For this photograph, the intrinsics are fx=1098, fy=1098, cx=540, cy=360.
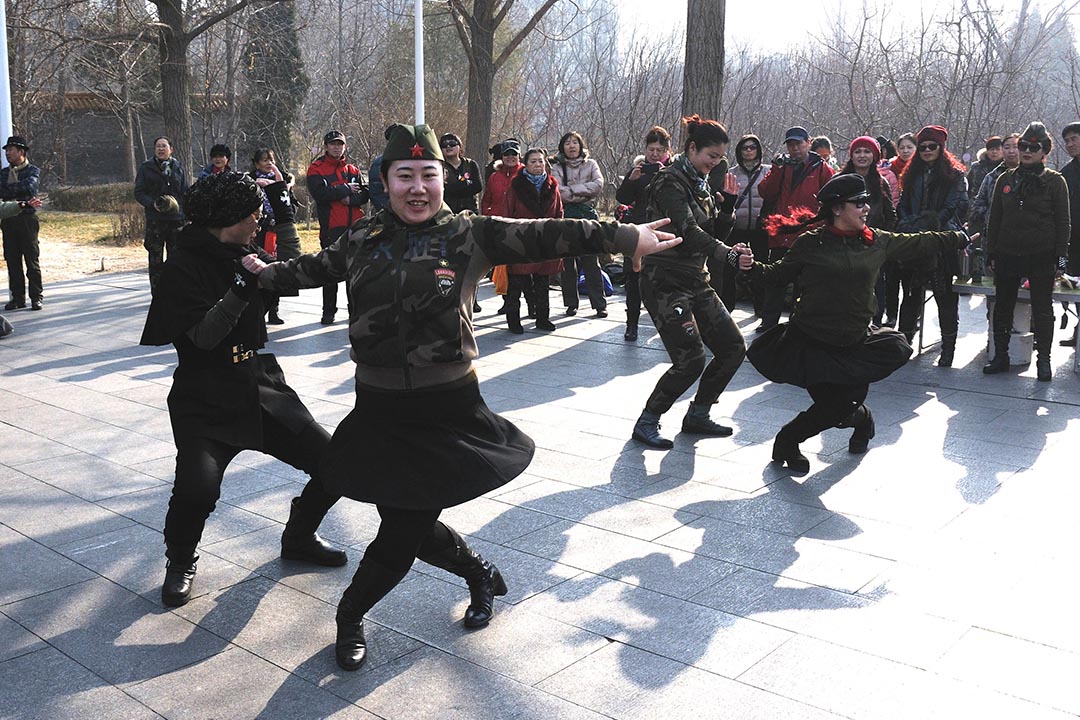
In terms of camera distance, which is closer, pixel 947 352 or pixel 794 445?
pixel 794 445

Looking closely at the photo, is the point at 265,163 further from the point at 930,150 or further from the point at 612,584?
the point at 612,584

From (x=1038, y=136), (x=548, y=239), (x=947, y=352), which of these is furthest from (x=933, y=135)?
(x=548, y=239)

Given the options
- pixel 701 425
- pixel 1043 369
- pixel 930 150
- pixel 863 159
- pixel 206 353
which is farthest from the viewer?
pixel 863 159

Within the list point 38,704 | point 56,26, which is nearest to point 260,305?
point 38,704

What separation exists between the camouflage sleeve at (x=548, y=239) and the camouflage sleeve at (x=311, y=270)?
1.60ft

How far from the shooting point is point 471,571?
4.08 m

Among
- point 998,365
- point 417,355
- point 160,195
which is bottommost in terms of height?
point 998,365

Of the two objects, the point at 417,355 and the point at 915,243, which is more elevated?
the point at 915,243

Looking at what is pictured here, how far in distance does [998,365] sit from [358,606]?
269 inches

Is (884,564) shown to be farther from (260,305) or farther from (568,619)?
(260,305)

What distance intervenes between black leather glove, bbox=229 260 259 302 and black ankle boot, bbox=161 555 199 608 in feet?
3.67

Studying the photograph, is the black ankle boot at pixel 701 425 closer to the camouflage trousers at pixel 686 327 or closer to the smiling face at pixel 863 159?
the camouflage trousers at pixel 686 327

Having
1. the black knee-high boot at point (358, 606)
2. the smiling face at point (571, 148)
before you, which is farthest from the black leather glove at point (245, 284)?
the smiling face at point (571, 148)

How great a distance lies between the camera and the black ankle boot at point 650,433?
263 inches
